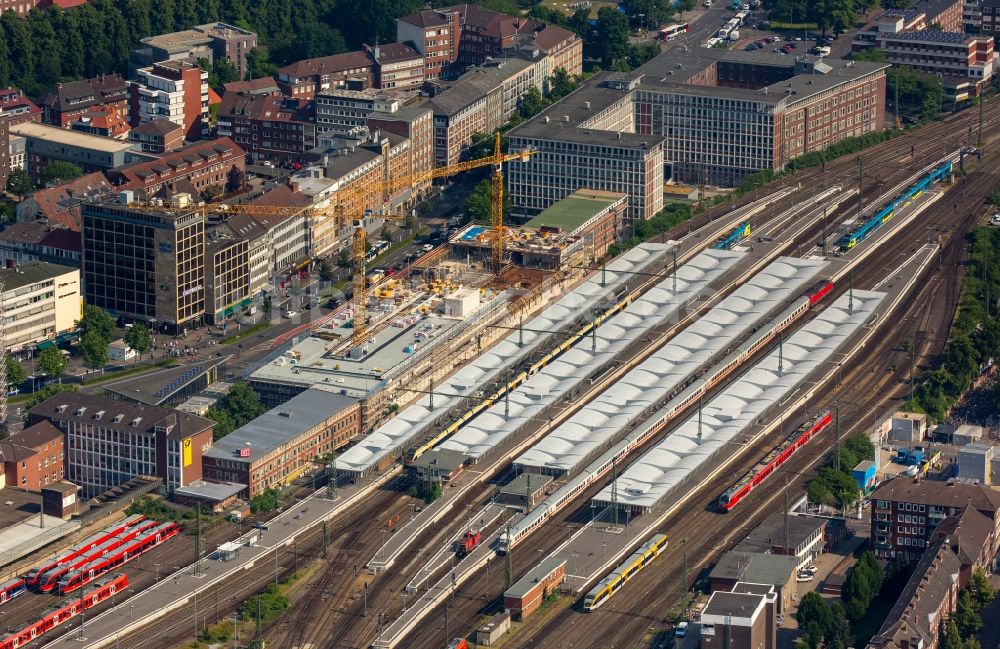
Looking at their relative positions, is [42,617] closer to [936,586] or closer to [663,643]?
[663,643]

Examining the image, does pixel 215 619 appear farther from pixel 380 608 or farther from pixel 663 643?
pixel 663 643

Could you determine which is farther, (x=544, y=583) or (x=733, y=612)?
(x=544, y=583)

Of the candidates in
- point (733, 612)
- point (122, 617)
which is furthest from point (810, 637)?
point (122, 617)

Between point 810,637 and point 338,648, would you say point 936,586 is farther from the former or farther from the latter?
point 338,648

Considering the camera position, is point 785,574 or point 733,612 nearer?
point 733,612

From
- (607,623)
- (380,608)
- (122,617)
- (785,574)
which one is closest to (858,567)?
(785,574)

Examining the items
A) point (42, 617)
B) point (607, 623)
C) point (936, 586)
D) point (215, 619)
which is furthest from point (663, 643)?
point (42, 617)
